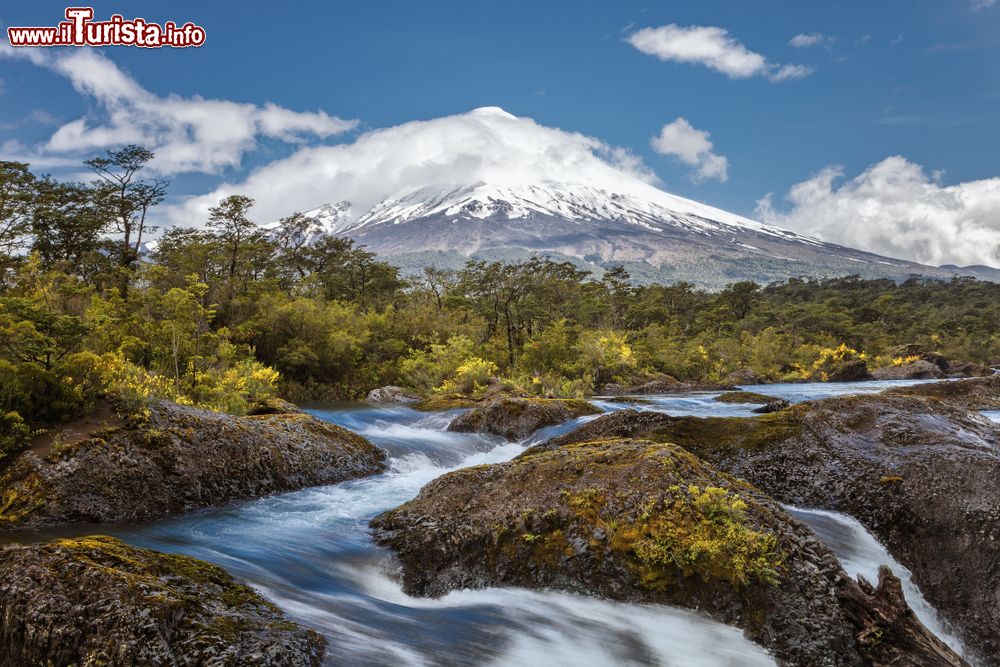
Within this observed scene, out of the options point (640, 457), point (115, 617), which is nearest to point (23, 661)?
point (115, 617)

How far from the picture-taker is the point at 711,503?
5.30 meters

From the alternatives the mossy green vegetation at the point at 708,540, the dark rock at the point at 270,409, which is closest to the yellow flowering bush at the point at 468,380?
the dark rock at the point at 270,409

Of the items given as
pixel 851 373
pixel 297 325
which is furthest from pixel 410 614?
pixel 851 373

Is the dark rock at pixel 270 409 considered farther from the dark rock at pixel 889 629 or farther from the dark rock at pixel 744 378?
the dark rock at pixel 744 378

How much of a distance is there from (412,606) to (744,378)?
36.2m

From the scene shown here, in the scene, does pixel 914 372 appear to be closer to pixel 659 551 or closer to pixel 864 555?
pixel 864 555

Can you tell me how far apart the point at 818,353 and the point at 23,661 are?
163 feet

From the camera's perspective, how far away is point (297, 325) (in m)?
28.2

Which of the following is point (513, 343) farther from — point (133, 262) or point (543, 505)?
point (543, 505)

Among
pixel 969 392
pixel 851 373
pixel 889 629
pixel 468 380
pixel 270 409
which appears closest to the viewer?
pixel 889 629

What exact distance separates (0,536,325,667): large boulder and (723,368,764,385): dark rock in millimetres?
36066

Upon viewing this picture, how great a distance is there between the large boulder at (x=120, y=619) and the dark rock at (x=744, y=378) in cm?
3607

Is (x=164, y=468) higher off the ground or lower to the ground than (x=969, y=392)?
lower

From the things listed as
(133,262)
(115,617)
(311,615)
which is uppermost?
(133,262)
